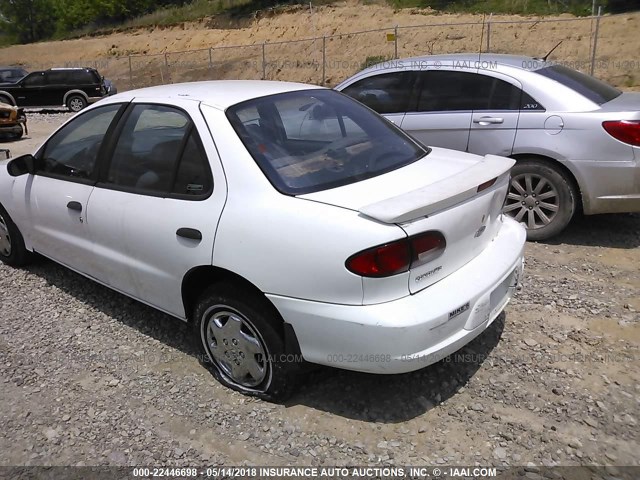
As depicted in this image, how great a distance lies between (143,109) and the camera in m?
3.72

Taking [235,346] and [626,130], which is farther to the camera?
[626,130]

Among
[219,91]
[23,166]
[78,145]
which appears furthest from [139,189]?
[23,166]

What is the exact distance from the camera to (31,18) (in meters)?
65.4

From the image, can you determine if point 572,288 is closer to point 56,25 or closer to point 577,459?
point 577,459

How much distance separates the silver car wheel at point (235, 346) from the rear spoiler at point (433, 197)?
97 cm

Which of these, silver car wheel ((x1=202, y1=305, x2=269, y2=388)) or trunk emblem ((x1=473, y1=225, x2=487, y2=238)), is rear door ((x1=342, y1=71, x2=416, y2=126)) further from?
silver car wheel ((x1=202, y1=305, x2=269, y2=388))

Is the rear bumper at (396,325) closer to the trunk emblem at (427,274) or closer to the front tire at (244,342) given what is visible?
the trunk emblem at (427,274)

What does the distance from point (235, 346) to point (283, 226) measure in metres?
0.85

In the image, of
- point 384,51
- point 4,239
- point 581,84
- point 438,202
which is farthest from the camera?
point 384,51

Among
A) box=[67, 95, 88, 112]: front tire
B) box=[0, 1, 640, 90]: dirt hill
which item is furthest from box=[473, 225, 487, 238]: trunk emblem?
box=[67, 95, 88, 112]: front tire

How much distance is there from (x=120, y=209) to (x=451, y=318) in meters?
2.15

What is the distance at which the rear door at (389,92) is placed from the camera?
19.7 feet

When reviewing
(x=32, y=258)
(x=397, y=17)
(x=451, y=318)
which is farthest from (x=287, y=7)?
(x=451, y=318)

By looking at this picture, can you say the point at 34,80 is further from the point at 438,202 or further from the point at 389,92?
the point at 438,202
